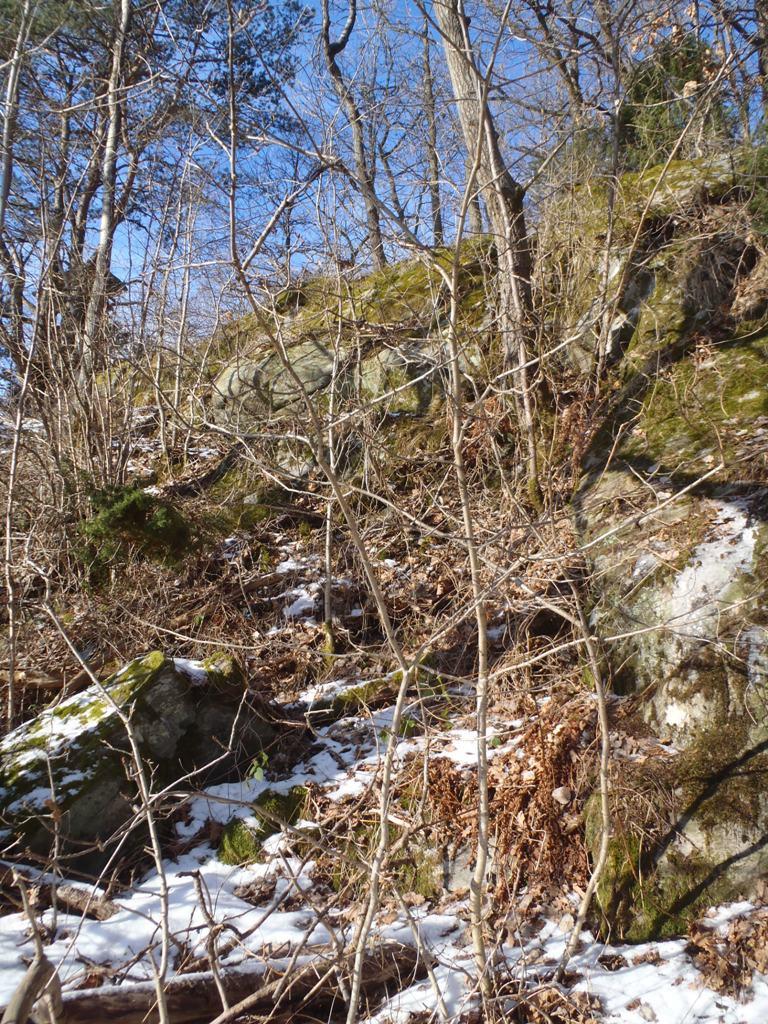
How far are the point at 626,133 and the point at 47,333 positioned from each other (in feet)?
21.6

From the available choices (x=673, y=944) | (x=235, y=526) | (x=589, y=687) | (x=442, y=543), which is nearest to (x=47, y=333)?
(x=235, y=526)

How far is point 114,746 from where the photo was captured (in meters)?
3.99

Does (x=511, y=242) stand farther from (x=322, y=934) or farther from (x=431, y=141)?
(x=322, y=934)

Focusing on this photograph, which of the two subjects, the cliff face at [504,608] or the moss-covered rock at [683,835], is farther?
the cliff face at [504,608]

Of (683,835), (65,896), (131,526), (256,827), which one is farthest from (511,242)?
(65,896)

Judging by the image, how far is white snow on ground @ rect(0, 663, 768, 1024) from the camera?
7.78 ft

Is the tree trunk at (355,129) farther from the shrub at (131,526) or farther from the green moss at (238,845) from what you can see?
the green moss at (238,845)

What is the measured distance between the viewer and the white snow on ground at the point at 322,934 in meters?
2.37

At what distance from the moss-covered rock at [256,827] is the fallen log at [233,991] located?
914 millimetres

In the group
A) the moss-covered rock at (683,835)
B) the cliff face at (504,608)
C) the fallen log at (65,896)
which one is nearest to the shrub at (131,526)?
the cliff face at (504,608)

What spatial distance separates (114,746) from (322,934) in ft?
5.91

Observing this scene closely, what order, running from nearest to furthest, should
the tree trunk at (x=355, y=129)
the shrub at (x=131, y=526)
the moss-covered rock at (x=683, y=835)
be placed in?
the moss-covered rock at (x=683, y=835) < the tree trunk at (x=355, y=129) < the shrub at (x=131, y=526)

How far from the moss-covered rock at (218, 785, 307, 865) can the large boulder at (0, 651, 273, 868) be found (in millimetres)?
399

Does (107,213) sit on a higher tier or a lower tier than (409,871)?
higher
